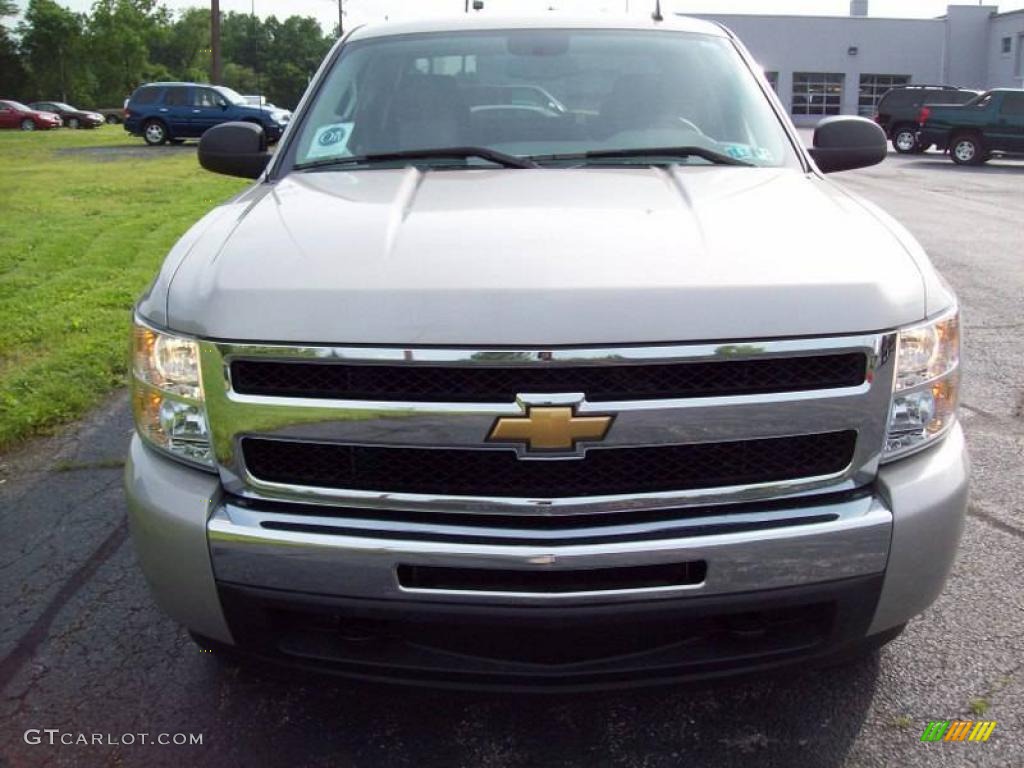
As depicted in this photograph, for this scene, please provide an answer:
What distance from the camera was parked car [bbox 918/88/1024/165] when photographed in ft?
76.6

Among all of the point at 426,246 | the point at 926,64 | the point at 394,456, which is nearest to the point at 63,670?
the point at 394,456

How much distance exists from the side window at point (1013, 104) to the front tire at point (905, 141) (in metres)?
3.86

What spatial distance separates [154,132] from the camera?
27844 millimetres

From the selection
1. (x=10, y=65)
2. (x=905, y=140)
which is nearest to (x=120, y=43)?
(x=10, y=65)

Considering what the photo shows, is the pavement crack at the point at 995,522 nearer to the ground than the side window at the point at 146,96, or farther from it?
nearer to the ground

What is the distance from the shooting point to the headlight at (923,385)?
2160 millimetres

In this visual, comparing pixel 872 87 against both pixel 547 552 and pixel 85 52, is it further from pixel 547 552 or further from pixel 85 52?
pixel 85 52

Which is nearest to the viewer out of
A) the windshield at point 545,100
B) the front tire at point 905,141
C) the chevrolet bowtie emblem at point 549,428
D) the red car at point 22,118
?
the chevrolet bowtie emblem at point 549,428

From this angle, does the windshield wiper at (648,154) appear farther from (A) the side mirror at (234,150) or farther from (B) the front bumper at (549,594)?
(B) the front bumper at (549,594)

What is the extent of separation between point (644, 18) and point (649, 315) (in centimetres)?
235

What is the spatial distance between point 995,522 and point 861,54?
179ft

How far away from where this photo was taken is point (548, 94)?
11.5 ft

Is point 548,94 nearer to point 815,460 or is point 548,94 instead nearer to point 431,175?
point 431,175

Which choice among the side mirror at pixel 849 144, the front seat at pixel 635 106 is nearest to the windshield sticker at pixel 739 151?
the front seat at pixel 635 106
